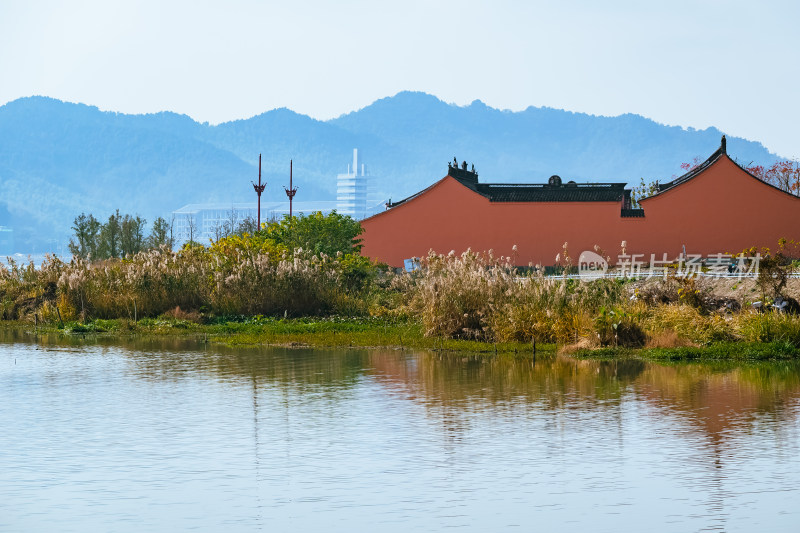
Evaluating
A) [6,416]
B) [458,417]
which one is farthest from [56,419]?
[458,417]

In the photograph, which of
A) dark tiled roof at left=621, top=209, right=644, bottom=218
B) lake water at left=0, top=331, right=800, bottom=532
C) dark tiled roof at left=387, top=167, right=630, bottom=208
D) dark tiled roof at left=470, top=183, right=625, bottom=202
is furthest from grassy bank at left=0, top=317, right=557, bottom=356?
dark tiled roof at left=621, top=209, right=644, bottom=218

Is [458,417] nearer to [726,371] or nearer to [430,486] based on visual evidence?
[430,486]

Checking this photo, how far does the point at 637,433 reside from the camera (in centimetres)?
1279

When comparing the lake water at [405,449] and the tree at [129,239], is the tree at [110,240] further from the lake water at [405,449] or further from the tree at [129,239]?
the lake water at [405,449]

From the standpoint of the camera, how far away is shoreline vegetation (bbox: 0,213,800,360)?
21953mm

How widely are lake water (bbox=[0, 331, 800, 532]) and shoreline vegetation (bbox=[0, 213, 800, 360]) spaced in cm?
240

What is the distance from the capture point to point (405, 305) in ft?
99.5

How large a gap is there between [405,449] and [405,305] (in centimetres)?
1839

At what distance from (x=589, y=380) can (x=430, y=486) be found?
26.6ft

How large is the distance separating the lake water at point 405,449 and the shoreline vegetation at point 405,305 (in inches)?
94.4

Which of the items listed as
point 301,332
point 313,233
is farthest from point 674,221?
point 301,332

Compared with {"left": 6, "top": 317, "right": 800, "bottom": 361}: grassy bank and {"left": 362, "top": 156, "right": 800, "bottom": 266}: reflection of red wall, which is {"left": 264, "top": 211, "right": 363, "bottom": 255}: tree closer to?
{"left": 362, "top": 156, "right": 800, "bottom": 266}: reflection of red wall

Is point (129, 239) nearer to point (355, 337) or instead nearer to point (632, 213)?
point (632, 213)

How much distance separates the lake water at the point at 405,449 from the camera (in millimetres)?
9273
